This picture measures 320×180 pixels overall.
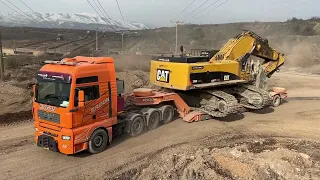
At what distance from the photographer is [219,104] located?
16344 mm

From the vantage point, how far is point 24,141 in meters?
13.3

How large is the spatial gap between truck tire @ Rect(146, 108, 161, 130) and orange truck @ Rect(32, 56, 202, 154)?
66.9 inches

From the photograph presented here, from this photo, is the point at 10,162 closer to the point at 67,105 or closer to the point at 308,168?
the point at 67,105

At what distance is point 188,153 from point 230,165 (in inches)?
69.8

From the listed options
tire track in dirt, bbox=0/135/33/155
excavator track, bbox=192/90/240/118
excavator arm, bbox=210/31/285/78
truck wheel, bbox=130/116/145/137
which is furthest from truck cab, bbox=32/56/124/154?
excavator arm, bbox=210/31/285/78

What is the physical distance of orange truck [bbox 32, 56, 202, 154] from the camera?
35.8ft

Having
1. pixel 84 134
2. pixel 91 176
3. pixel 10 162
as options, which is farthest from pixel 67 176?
pixel 10 162

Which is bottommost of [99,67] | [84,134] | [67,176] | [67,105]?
[67,176]

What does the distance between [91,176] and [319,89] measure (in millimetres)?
22964

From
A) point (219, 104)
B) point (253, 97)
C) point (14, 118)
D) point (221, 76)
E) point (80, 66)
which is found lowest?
point (14, 118)

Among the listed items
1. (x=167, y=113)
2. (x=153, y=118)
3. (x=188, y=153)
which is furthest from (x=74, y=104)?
(x=167, y=113)

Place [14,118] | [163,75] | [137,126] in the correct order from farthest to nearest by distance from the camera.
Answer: [14,118] < [163,75] < [137,126]

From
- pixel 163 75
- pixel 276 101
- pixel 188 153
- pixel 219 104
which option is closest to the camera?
pixel 188 153

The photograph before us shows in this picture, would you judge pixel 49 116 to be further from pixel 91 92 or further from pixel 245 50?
pixel 245 50
